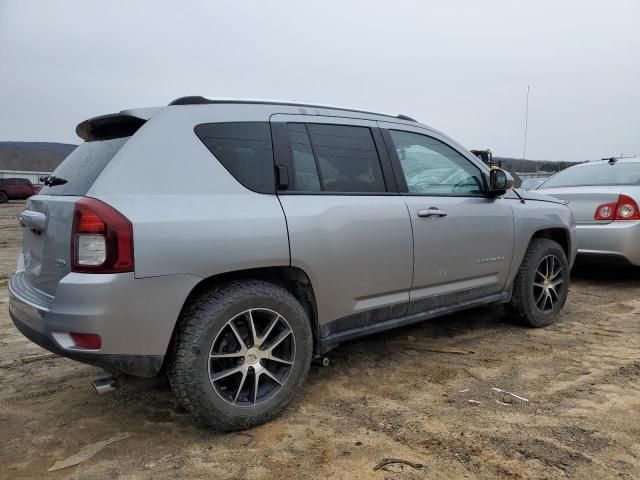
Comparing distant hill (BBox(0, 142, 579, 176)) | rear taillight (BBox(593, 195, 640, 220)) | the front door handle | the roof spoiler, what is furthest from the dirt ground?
distant hill (BBox(0, 142, 579, 176))

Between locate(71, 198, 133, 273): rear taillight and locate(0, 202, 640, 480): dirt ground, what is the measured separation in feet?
3.15

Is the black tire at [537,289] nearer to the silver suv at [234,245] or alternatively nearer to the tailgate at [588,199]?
the silver suv at [234,245]

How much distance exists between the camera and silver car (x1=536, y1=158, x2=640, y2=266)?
595 cm

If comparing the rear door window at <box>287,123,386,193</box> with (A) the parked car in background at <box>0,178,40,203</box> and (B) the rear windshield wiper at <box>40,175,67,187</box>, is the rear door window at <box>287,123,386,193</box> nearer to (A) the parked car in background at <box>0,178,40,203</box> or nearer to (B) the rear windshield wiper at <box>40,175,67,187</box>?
(B) the rear windshield wiper at <box>40,175,67,187</box>

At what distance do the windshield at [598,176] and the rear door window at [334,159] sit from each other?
4.51 metres

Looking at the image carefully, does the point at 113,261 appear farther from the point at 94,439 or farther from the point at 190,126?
the point at 94,439

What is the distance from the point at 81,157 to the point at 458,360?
9.54 ft

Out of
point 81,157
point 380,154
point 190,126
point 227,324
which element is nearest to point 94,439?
point 227,324

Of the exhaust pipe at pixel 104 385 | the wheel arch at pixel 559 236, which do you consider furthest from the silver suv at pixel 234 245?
the wheel arch at pixel 559 236

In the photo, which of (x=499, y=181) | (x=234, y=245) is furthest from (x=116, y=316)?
(x=499, y=181)

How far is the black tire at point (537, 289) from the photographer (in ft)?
14.5

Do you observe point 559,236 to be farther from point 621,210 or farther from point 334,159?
point 334,159

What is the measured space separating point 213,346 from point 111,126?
4.41 ft

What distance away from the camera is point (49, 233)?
2.56 m
